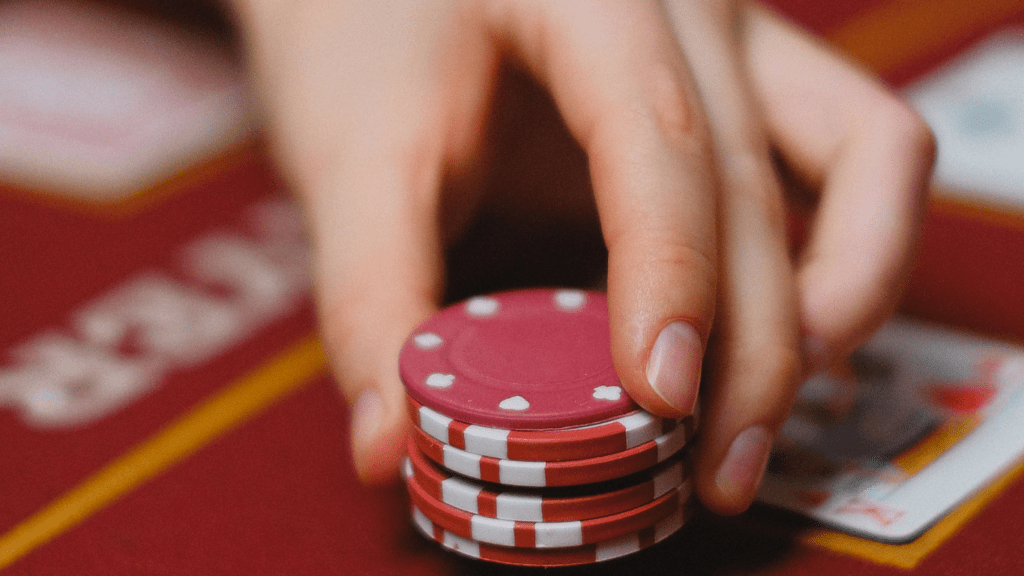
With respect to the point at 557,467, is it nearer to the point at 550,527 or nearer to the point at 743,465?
the point at 550,527

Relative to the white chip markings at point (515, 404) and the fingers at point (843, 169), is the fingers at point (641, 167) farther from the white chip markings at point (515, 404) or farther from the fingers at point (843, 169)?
the fingers at point (843, 169)

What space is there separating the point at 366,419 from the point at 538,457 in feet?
0.66

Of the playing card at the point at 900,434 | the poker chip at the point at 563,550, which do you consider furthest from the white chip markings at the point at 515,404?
the playing card at the point at 900,434

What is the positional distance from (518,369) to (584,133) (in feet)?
0.78

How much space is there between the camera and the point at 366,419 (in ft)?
2.76

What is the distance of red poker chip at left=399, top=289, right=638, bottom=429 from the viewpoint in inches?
27.8

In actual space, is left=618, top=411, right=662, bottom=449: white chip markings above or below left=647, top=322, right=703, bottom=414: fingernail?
below

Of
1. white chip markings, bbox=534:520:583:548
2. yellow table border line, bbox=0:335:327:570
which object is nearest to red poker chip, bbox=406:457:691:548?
white chip markings, bbox=534:520:583:548

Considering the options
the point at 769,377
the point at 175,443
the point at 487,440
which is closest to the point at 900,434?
the point at 769,377

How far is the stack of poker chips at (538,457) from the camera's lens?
695mm

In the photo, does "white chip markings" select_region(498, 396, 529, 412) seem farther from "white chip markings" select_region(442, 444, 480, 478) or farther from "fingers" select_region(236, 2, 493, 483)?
"fingers" select_region(236, 2, 493, 483)

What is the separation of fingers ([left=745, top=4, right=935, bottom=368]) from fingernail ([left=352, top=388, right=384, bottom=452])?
39 centimetres

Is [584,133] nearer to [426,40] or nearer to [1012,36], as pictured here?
[426,40]

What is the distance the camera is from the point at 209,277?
1.35m
